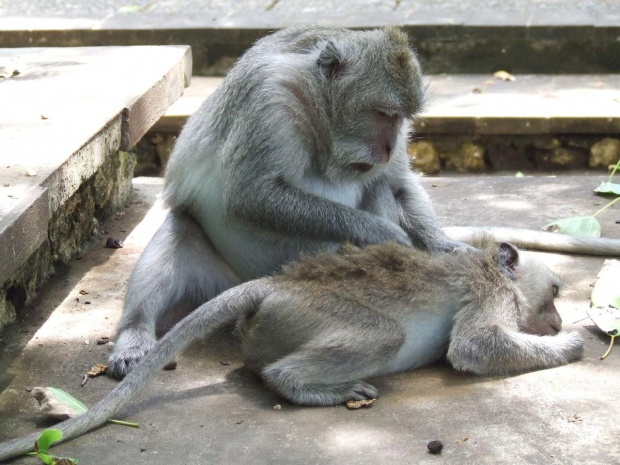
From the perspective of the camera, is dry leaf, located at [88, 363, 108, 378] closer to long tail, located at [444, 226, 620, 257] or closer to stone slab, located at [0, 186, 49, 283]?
stone slab, located at [0, 186, 49, 283]

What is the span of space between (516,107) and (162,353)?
627cm

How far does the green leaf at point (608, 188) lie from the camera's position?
740 cm

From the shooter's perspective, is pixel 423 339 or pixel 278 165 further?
pixel 278 165

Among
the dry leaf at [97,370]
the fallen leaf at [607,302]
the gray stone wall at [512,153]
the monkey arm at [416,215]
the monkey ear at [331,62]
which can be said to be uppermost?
the monkey ear at [331,62]

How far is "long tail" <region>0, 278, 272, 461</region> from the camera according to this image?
13.3 feet

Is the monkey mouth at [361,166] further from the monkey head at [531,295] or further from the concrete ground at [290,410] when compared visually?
the concrete ground at [290,410]

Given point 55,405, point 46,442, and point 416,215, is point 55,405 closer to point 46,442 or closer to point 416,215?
point 46,442

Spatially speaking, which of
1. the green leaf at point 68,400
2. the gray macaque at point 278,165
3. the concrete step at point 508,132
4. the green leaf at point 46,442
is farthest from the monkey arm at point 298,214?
the concrete step at point 508,132

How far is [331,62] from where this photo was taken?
5090 millimetres

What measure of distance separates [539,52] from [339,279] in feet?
23.4

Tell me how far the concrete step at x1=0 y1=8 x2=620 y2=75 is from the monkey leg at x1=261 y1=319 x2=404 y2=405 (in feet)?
22.3

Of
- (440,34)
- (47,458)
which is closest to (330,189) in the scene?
(47,458)

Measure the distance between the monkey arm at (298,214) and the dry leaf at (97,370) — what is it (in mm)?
1064

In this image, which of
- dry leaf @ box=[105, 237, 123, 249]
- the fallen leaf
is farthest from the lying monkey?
dry leaf @ box=[105, 237, 123, 249]
